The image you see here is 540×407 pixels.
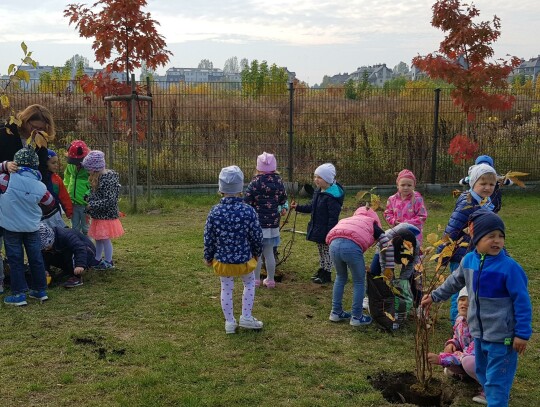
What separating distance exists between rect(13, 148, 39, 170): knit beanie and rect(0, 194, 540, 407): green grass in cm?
146

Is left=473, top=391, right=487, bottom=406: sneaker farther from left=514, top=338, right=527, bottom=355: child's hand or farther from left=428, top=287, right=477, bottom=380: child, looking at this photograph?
left=514, top=338, right=527, bottom=355: child's hand

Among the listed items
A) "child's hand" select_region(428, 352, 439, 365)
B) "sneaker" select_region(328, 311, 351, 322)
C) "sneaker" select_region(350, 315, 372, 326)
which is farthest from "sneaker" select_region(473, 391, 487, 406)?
"sneaker" select_region(328, 311, 351, 322)

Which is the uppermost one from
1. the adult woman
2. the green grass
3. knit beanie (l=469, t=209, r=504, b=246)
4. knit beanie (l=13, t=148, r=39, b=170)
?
the adult woman

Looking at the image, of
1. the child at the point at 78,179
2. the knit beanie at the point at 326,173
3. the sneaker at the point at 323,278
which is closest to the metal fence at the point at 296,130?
the child at the point at 78,179

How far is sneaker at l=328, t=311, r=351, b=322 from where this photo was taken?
5879mm

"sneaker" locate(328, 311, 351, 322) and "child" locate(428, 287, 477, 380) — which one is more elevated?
"child" locate(428, 287, 477, 380)

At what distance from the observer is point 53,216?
23.3 feet

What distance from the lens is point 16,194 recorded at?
19.8 feet

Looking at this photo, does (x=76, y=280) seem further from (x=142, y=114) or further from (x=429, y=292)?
(x=142, y=114)

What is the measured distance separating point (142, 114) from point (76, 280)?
6058 millimetres

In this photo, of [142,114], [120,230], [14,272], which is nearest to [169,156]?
[142,114]

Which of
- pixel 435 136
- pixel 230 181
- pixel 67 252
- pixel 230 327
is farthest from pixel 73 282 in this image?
pixel 435 136

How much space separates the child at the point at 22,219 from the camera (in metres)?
6.04

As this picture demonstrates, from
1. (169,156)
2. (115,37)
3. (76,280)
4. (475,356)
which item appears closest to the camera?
(475,356)
